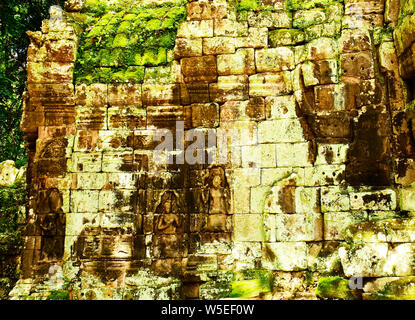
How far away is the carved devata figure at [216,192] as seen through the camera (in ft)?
18.5

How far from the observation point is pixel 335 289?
15.5ft

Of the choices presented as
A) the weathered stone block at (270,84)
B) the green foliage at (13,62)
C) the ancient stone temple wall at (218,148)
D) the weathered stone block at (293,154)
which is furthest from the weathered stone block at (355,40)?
the green foliage at (13,62)

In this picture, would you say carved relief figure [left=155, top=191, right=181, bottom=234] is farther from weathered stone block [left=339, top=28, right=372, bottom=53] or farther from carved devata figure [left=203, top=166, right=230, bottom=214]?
weathered stone block [left=339, top=28, right=372, bottom=53]

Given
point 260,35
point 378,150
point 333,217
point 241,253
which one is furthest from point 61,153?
point 378,150

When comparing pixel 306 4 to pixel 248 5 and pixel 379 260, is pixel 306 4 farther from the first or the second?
pixel 379 260

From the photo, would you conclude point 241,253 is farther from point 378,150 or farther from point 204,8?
point 204,8

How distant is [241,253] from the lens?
5480mm

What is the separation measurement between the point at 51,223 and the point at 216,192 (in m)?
2.69

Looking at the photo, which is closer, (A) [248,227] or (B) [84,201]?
(A) [248,227]

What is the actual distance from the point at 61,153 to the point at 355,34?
500 cm

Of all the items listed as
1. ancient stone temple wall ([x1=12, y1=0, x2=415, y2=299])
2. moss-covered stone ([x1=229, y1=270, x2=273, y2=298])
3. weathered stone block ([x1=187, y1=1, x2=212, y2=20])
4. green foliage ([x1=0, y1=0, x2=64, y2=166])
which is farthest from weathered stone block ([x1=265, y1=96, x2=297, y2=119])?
green foliage ([x1=0, y1=0, x2=64, y2=166])

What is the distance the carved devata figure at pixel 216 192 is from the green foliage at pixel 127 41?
1992 mm

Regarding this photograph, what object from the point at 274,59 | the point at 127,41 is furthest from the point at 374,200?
the point at 127,41

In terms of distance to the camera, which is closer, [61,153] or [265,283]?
[265,283]
